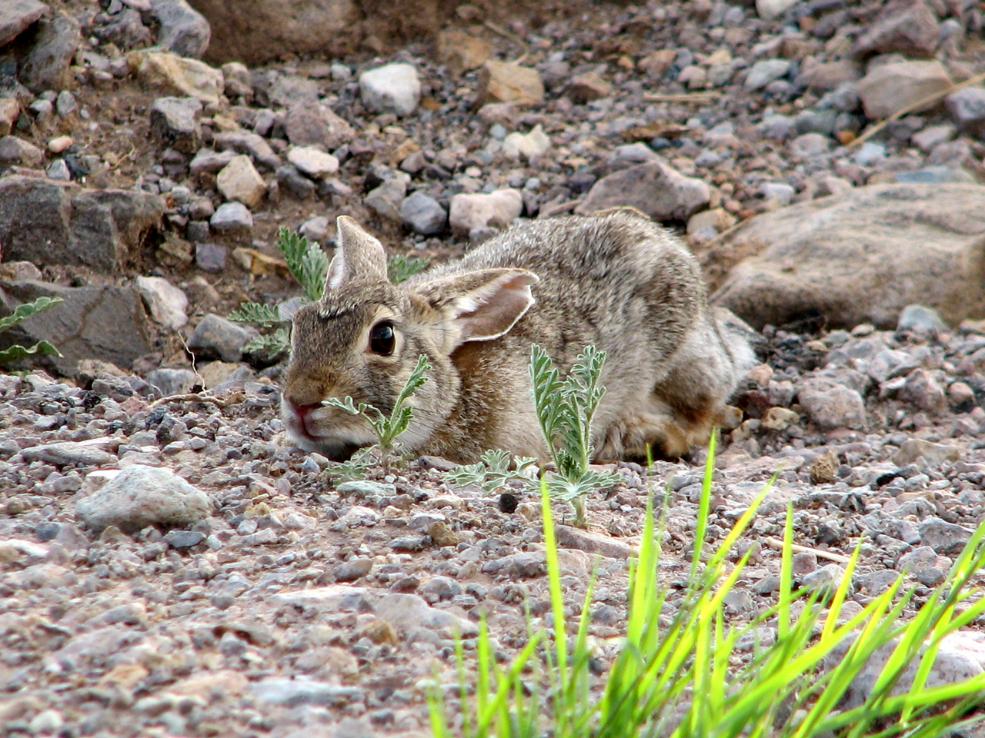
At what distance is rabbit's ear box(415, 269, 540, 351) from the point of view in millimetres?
5828

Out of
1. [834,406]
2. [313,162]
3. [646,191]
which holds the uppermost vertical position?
[313,162]

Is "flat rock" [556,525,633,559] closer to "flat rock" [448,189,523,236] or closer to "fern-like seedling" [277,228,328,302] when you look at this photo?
"fern-like seedling" [277,228,328,302]

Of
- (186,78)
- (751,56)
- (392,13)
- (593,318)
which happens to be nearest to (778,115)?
(751,56)

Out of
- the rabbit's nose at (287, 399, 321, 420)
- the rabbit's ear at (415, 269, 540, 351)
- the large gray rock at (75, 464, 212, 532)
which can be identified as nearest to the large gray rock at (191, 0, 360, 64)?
the rabbit's ear at (415, 269, 540, 351)

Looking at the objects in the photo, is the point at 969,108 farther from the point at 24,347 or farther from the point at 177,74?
the point at 24,347

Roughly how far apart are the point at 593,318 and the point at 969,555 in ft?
12.3

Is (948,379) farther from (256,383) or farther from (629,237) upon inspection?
(256,383)

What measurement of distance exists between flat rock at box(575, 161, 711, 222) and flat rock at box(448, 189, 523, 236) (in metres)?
0.52

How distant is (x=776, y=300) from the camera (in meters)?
7.78

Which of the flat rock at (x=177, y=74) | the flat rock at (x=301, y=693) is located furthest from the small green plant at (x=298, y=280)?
the flat rock at (x=301, y=693)

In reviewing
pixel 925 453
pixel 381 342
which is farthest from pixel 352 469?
pixel 925 453

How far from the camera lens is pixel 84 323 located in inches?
250

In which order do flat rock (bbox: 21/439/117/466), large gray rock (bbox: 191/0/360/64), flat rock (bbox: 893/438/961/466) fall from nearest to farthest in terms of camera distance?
1. flat rock (bbox: 21/439/117/466)
2. flat rock (bbox: 893/438/961/466)
3. large gray rock (bbox: 191/0/360/64)

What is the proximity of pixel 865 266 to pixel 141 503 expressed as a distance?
18.3 feet
